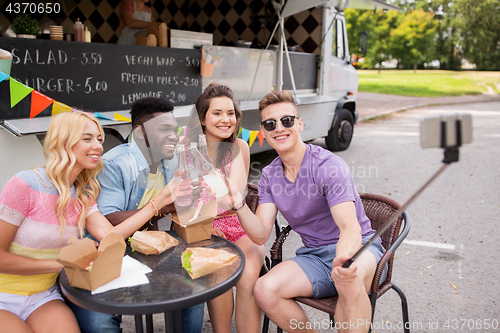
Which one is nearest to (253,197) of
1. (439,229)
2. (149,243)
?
(149,243)

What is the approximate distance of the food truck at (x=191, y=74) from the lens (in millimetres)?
3092

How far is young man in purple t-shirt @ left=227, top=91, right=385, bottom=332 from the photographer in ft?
5.93

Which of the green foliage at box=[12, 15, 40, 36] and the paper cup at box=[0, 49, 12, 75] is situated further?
the green foliage at box=[12, 15, 40, 36]

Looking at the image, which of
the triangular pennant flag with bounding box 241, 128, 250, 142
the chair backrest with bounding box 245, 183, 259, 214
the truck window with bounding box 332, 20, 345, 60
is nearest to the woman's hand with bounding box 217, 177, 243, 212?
the chair backrest with bounding box 245, 183, 259, 214

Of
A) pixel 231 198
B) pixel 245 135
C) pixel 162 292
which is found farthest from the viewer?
pixel 245 135

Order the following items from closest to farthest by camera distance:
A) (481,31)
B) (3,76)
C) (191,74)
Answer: (3,76), (191,74), (481,31)

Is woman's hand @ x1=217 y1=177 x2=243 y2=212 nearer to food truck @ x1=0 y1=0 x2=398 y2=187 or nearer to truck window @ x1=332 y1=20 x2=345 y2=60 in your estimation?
food truck @ x1=0 y1=0 x2=398 y2=187

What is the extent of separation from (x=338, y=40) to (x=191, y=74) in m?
4.04

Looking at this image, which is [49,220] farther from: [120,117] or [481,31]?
[481,31]

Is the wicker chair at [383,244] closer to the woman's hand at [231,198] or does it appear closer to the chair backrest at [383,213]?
the chair backrest at [383,213]

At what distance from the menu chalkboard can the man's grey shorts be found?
2425 mm

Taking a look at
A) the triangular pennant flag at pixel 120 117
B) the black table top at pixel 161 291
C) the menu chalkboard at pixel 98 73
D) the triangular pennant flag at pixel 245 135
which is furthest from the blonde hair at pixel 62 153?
the triangular pennant flag at pixel 245 135

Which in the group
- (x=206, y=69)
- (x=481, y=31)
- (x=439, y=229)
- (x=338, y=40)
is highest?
(x=481, y=31)

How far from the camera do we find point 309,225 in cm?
221
